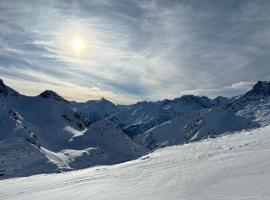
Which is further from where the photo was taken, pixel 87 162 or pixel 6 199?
pixel 87 162

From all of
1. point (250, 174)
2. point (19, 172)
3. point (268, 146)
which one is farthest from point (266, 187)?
point (19, 172)

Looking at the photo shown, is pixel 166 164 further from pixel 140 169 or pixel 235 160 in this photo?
pixel 235 160

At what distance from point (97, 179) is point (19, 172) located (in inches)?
5375

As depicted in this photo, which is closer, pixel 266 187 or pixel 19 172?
pixel 266 187

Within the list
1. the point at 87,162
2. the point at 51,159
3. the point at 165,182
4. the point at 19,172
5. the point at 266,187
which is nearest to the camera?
the point at 266,187

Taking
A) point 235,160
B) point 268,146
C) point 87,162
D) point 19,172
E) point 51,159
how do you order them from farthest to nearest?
point 87,162, point 51,159, point 19,172, point 268,146, point 235,160

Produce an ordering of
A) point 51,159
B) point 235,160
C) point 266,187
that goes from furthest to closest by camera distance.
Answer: point 51,159, point 235,160, point 266,187

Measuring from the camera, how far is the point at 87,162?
193 metres

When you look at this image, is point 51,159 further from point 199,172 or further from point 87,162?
point 199,172

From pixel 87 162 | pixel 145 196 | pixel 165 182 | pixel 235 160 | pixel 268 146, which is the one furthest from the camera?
pixel 87 162

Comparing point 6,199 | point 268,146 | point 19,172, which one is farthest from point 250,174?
point 19,172

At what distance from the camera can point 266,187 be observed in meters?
13.5

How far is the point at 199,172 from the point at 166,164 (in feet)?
15.4

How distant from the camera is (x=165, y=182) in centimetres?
1753
